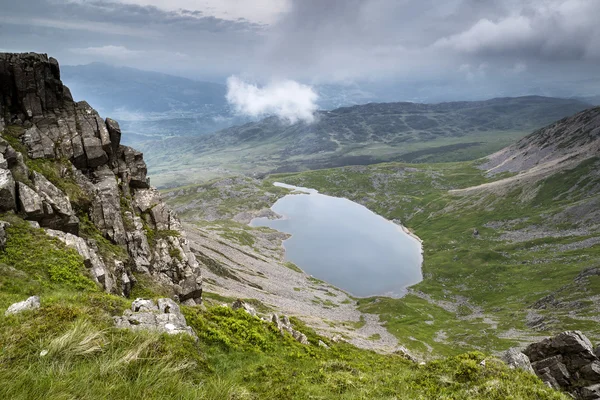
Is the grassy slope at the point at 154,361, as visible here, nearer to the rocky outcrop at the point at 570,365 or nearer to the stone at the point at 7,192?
the stone at the point at 7,192

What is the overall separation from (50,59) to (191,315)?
158ft

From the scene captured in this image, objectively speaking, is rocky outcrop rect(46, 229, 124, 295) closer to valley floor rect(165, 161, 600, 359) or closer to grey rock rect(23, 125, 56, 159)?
grey rock rect(23, 125, 56, 159)

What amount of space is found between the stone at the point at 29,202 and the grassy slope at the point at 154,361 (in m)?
2.91

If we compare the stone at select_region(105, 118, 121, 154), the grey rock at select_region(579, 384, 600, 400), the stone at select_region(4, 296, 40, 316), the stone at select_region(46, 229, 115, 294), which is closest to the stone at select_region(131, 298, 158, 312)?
the stone at select_region(4, 296, 40, 316)

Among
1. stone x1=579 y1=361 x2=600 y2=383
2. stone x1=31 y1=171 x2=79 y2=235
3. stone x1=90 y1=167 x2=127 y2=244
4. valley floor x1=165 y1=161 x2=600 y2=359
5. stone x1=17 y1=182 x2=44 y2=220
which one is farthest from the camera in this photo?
valley floor x1=165 y1=161 x2=600 y2=359

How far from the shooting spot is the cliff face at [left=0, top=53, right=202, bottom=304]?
30.9 meters

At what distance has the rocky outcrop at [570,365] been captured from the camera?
23547mm

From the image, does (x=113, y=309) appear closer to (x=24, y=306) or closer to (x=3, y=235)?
(x=24, y=306)

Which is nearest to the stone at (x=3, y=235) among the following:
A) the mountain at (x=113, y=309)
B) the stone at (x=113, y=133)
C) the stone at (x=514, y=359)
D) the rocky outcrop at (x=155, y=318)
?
the mountain at (x=113, y=309)

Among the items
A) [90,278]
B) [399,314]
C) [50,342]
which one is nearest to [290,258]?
[399,314]

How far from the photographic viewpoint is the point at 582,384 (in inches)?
938

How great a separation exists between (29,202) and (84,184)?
11717mm

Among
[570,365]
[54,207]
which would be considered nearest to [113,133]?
[54,207]

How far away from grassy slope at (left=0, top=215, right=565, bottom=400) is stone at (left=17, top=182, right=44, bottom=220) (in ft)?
9.56
